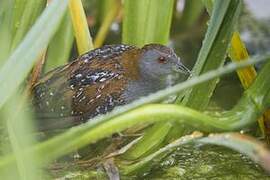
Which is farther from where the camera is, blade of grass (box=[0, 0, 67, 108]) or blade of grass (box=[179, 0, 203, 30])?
blade of grass (box=[179, 0, 203, 30])

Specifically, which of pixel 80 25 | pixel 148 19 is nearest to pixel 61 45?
pixel 80 25

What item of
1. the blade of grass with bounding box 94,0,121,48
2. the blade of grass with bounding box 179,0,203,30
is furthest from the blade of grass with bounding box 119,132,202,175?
the blade of grass with bounding box 179,0,203,30

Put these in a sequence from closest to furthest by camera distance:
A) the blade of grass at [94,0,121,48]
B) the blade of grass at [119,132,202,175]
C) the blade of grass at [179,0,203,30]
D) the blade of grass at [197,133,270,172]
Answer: the blade of grass at [197,133,270,172] < the blade of grass at [119,132,202,175] < the blade of grass at [94,0,121,48] < the blade of grass at [179,0,203,30]

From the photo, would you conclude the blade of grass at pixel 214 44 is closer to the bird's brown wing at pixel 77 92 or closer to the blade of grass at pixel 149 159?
the blade of grass at pixel 149 159

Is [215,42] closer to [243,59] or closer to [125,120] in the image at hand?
[243,59]

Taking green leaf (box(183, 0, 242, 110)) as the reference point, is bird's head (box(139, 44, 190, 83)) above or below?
below

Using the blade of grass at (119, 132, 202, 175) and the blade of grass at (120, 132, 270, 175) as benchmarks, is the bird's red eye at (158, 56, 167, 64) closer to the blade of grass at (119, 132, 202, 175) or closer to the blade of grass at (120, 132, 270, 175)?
the blade of grass at (119, 132, 202, 175)
